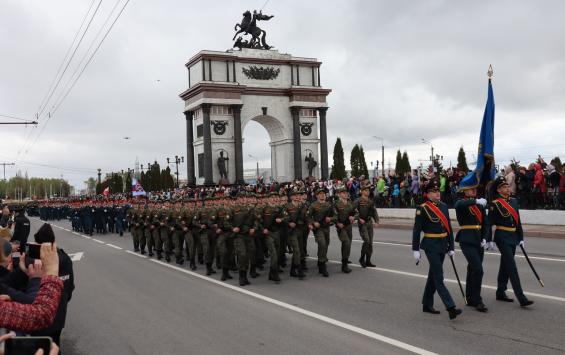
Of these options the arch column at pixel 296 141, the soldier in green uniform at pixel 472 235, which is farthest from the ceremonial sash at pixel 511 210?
the arch column at pixel 296 141

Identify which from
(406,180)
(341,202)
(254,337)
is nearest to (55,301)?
(254,337)

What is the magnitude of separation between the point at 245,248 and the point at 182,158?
61600 mm

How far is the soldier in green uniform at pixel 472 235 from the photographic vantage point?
26.0 ft

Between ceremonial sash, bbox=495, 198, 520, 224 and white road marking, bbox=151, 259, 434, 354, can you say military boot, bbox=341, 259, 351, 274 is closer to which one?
white road marking, bbox=151, 259, 434, 354

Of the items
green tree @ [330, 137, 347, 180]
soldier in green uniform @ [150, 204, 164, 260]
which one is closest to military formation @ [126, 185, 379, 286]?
soldier in green uniform @ [150, 204, 164, 260]

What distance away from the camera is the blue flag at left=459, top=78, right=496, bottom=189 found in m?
8.46

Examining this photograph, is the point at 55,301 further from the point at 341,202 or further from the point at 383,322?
the point at 341,202

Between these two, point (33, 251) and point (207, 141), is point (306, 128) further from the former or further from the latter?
point (33, 251)

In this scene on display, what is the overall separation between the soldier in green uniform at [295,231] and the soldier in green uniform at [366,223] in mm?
1414

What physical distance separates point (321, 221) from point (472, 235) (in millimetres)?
4538

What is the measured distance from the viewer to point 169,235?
1580 cm

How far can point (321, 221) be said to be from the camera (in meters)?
12.2

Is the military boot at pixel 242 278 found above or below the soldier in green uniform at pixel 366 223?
below

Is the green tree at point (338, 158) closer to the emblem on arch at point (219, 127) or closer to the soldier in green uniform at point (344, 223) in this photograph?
the emblem on arch at point (219, 127)
